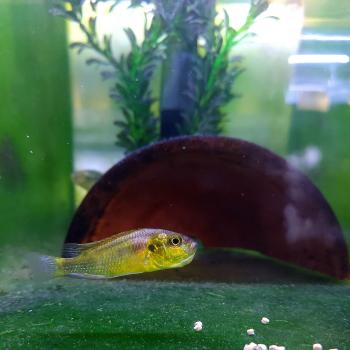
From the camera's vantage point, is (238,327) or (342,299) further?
(342,299)

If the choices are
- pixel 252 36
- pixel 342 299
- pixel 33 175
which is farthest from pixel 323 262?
pixel 33 175

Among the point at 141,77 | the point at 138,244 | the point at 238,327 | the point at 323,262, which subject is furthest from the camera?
the point at 141,77

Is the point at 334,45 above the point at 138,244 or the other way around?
above

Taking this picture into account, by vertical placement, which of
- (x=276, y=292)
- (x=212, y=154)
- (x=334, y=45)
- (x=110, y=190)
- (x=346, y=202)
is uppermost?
(x=334, y=45)

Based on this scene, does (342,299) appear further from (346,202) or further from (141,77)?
(141,77)

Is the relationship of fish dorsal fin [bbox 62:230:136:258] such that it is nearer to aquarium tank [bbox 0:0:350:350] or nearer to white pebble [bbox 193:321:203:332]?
aquarium tank [bbox 0:0:350:350]

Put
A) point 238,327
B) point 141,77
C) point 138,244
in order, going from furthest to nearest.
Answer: point 141,77
point 238,327
point 138,244

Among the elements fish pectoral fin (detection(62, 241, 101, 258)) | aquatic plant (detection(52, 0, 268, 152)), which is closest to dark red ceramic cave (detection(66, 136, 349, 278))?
aquatic plant (detection(52, 0, 268, 152))
